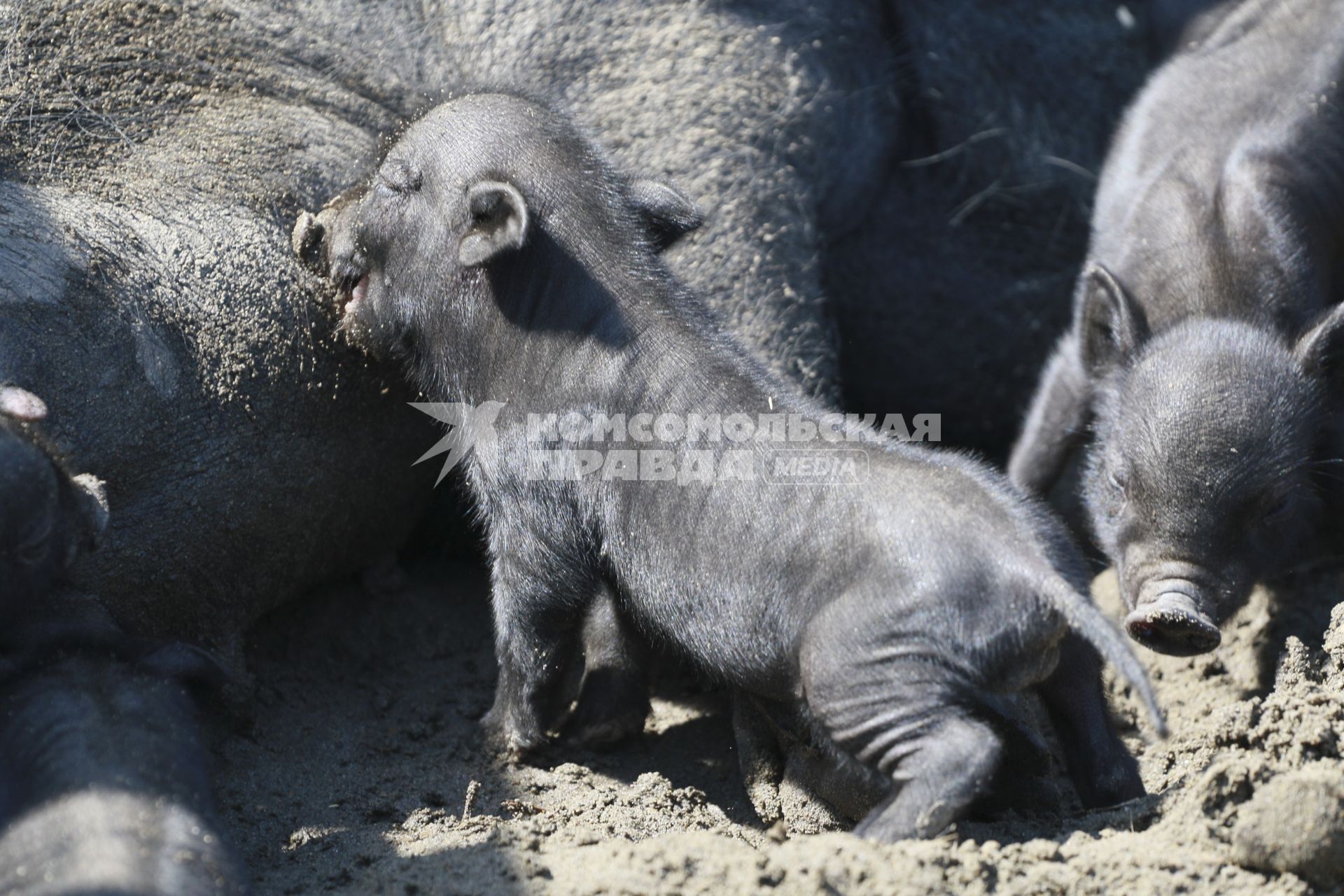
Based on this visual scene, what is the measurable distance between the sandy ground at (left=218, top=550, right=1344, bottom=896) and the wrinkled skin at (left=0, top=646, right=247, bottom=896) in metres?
0.34

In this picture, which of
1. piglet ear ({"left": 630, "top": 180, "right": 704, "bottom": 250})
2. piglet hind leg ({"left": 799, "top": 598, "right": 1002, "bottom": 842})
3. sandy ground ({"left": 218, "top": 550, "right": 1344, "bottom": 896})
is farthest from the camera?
piglet ear ({"left": 630, "top": 180, "right": 704, "bottom": 250})

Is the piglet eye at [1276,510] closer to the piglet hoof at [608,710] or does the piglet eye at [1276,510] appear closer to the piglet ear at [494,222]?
the piglet hoof at [608,710]

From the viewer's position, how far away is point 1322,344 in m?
4.13

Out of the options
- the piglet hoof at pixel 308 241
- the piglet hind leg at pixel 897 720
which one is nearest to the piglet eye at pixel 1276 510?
the piglet hind leg at pixel 897 720

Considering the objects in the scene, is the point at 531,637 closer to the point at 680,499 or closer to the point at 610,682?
the point at 610,682

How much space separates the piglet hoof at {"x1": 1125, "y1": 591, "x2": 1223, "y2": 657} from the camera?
368cm

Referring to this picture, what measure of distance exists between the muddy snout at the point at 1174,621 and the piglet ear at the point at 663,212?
1.52 metres

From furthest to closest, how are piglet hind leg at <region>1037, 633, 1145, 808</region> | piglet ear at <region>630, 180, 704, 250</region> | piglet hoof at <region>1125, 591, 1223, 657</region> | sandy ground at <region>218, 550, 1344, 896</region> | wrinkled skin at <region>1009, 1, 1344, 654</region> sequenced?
1. piglet ear at <region>630, 180, 704, 250</region>
2. wrinkled skin at <region>1009, 1, 1344, 654</region>
3. piglet hoof at <region>1125, 591, 1223, 657</region>
4. piglet hind leg at <region>1037, 633, 1145, 808</region>
5. sandy ground at <region>218, 550, 1344, 896</region>

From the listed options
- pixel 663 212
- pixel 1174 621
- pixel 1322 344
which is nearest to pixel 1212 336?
pixel 1322 344

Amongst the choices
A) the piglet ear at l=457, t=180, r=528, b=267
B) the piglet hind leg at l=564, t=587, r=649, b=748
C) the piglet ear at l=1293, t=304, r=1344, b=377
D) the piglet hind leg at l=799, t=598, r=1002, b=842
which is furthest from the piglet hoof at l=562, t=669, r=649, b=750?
the piglet ear at l=1293, t=304, r=1344, b=377

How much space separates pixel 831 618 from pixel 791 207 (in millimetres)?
1957

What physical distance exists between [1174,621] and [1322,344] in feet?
3.24

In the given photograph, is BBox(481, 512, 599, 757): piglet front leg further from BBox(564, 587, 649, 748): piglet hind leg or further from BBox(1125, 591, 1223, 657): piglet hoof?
BBox(1125, 591, 1223, 657): piglet hoof

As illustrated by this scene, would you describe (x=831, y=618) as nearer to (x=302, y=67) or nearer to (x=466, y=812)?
(x=466, y=812)
